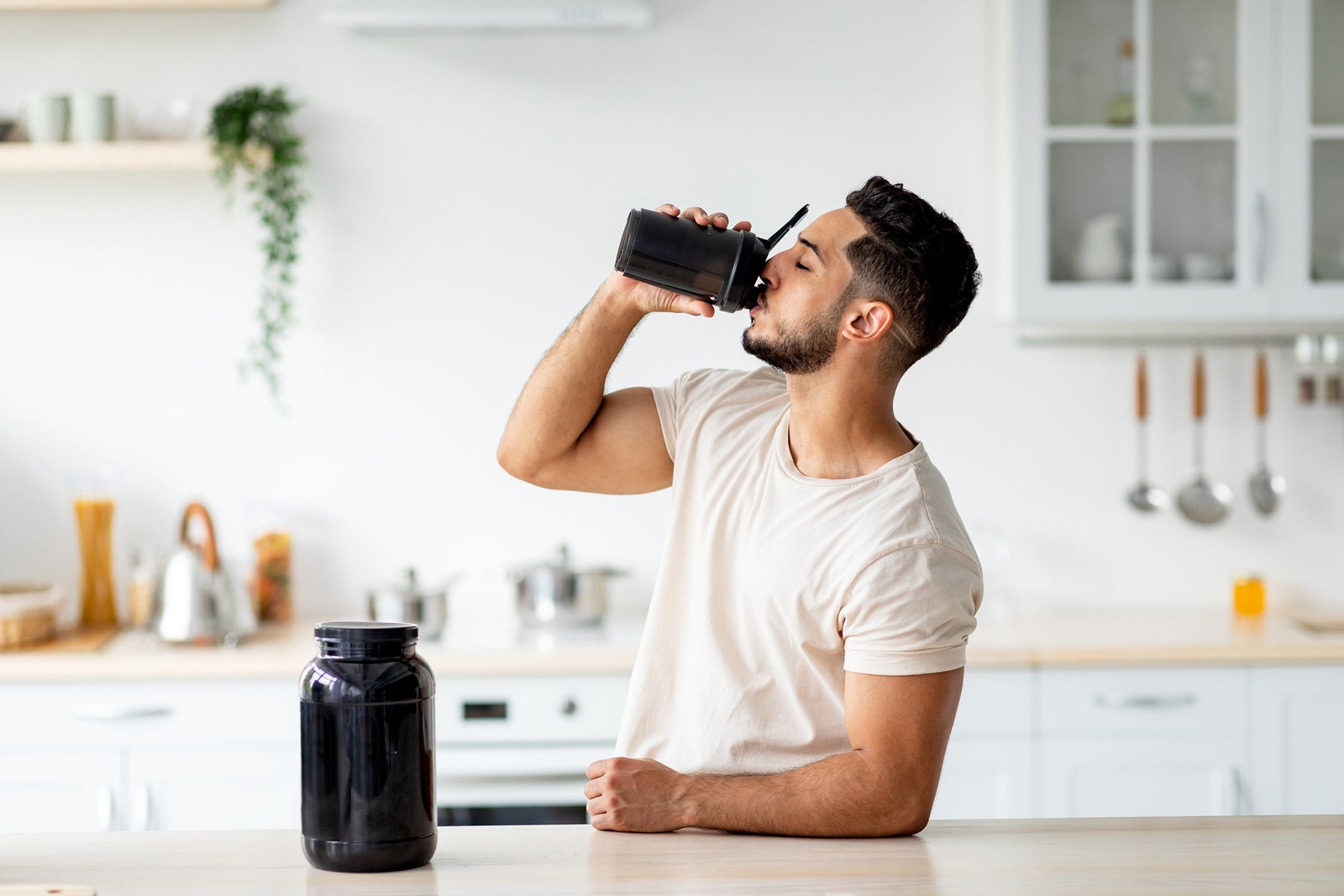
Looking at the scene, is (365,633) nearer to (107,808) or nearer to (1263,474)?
(107,808)

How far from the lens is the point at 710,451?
1.69 metres

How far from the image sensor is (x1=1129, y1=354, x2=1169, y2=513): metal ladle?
3.15 meters

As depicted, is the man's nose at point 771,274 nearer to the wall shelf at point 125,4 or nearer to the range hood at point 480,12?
the range hood at point 480,12

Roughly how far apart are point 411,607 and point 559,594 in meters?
0.32

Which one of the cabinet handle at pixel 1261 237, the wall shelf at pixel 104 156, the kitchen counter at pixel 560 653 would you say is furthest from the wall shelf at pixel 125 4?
the cabinet handle at pixel 1261 237

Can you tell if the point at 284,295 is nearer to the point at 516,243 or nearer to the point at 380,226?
the point at 380,226

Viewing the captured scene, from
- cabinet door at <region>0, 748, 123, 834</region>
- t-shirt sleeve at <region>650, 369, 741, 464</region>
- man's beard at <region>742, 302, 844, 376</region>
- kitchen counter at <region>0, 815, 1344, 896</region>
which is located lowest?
cabinet door at <region>0, 748, 123, 834</region>

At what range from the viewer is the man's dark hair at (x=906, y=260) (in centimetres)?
157

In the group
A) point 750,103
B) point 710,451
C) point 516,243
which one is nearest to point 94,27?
point 516,243

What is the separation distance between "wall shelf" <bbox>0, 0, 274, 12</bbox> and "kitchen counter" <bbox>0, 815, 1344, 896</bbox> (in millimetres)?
2182

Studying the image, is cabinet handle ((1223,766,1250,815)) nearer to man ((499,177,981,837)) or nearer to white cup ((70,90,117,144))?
man ((499,177,981,837))

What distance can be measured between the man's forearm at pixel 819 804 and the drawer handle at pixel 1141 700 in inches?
58.0

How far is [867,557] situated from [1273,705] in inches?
65.3

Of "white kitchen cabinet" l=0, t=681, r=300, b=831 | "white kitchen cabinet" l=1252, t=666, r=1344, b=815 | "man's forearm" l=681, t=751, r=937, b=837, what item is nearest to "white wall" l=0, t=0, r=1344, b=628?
"white kitchen cabinet" l=0, t=681, r=300, b=831
